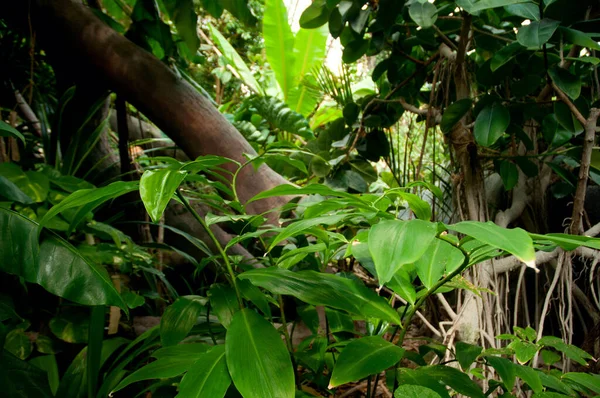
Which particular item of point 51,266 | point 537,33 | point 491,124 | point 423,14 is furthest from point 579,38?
point 51,266

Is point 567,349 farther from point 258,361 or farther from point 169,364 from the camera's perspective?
point 169,364

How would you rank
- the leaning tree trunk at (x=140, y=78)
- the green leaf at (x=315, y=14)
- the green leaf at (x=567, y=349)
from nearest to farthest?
the green leaf at (x=567, y=349) → the green leaf at (x=315, y=14) → the leaning tree trunk at (x=140, y=78)

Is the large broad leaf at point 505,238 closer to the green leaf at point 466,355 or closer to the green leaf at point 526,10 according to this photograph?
the green leaf at point 466,355

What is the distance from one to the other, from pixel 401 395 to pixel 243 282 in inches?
11.6

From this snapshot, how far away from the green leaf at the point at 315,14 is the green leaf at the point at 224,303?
114cm

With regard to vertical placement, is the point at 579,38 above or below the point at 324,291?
above

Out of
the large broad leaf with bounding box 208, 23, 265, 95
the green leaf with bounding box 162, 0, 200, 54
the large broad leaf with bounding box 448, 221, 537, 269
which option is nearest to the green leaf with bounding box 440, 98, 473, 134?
the large broad leaf with bounding box 448, 221, 537, 269

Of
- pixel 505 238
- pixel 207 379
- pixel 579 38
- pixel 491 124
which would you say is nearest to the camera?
pixel 505 238

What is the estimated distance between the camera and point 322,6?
1.50 m

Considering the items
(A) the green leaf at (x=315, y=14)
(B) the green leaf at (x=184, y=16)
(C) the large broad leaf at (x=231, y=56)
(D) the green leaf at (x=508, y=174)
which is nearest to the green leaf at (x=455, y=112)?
(D) the green leaf at (x=508, y=174)

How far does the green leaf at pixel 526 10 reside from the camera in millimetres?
950

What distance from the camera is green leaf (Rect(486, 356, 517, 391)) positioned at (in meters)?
0.62

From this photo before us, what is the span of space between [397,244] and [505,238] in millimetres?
102

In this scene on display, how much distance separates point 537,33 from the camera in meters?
0.91
